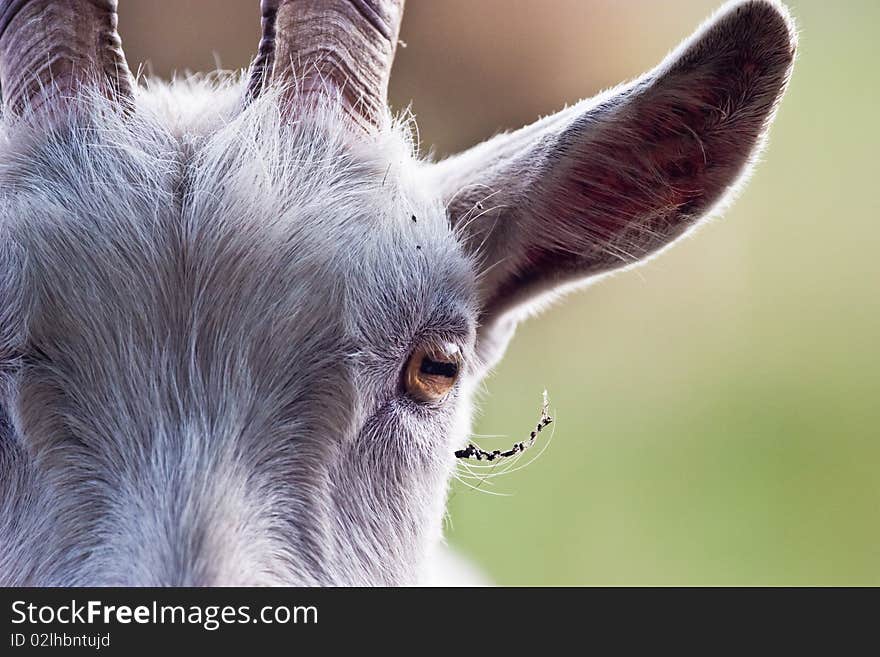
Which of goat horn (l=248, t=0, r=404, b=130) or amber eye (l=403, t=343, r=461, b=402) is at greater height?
goat horn (l=248, t=0, r=404, b=130)

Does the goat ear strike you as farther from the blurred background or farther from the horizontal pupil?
the blurred background

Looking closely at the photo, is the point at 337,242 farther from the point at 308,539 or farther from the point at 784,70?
the point at 784,70

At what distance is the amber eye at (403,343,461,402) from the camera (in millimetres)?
3299

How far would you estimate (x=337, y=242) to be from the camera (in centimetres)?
322

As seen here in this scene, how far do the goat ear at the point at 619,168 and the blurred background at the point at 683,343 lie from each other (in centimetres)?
492

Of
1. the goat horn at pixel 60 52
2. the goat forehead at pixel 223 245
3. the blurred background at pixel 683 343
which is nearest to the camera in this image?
the goat forehead at pixel 223 245

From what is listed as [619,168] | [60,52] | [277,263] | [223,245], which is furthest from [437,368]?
[60,52]

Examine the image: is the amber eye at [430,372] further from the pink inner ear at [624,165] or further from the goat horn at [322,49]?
the goat horn at [322,49]

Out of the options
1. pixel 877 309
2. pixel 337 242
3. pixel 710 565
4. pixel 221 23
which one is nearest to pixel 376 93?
pixel 337 242

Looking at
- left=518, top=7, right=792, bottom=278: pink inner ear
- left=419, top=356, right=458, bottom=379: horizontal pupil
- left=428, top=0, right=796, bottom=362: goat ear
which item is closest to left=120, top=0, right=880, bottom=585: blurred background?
left=428, top=0, right=796, bottom=362: goat ear

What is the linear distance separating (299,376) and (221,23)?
614cm

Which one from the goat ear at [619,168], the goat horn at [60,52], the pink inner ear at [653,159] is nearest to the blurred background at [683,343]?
the goat horn at [60,52]

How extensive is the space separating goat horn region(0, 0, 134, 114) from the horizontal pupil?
1.37 m

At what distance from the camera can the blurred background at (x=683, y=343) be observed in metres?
9.62
